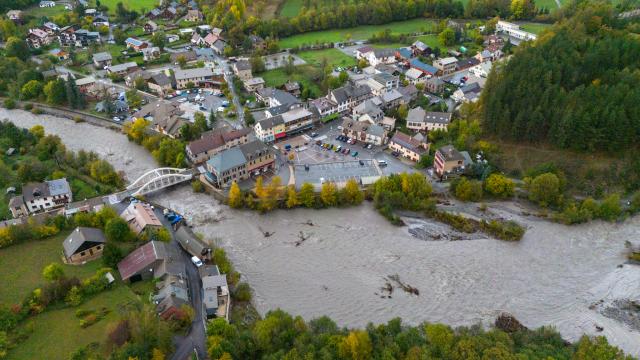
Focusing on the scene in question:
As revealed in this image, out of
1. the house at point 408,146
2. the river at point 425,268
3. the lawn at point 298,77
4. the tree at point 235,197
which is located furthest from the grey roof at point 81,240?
the lawn at point 298,77

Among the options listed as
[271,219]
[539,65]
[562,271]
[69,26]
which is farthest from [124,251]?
[69,26]

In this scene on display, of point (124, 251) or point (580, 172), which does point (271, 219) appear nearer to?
point (124, 251)

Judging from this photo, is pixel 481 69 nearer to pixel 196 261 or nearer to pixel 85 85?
pixel 196 261

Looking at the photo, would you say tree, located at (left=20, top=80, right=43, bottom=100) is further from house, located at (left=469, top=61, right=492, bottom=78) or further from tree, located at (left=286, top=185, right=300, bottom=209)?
house, located at (left=469, top=61, right=492, bottom=78)

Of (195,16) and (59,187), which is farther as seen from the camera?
(195,16)

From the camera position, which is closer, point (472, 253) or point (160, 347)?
point (160, 347)

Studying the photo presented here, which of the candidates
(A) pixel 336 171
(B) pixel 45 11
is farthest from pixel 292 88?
(B) pixel 45 11
